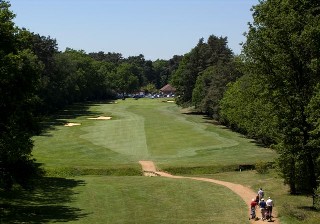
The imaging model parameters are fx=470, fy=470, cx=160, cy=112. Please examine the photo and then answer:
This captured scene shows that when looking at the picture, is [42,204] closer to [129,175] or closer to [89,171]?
[89,171]

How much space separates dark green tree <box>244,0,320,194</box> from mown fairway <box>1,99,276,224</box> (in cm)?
632

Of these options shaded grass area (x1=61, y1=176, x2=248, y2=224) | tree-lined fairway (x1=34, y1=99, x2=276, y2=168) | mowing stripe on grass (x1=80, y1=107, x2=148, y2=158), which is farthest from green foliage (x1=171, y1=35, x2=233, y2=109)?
shaded grass area (x1=61, y1=176, x2=248, y2=224)

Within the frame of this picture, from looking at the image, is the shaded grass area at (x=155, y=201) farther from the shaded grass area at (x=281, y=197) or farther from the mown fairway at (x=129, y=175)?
the shaded grass area at (x=281, y=197)

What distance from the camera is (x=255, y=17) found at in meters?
36.8

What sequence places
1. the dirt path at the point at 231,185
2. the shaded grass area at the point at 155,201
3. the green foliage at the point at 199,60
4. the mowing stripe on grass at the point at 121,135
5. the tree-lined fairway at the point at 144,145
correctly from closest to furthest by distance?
the shaded grass area at the point at 155,201, the dirt path at the point at 231,185, the tree-lined fairway at the point at 144,145, the mowing stripe on grass at the point at 121,135, the green foliage at the point at 199,60

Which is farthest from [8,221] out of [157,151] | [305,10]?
[157,151]

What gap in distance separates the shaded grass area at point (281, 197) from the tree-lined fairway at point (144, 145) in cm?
529

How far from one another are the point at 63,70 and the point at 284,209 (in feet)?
312

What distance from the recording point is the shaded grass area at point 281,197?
3085 cm

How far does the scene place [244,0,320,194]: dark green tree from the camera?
33.5 metres

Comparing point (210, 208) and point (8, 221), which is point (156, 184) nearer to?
point (210, 208)

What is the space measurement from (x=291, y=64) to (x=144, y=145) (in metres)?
35.6

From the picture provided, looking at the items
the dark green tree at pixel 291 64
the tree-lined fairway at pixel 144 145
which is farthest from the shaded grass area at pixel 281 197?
the tree-lined fairway at pixel 144 145

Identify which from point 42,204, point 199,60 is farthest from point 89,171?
point 199,60
